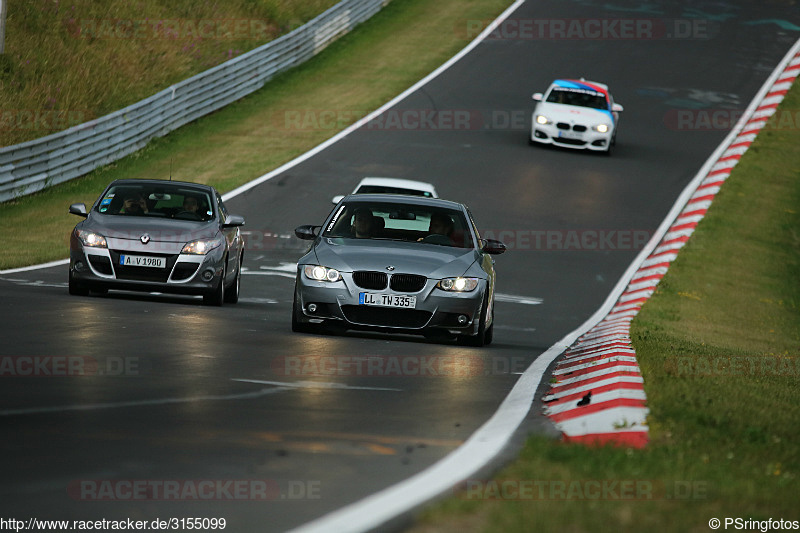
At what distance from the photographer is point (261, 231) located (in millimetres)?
24125

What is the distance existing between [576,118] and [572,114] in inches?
5.5

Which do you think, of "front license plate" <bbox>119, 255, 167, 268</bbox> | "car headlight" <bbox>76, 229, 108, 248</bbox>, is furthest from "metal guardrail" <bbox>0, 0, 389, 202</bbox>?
"front license plate" <bbox>119, 255, 167, 268</bbox>

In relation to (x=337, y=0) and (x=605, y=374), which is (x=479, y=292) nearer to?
(x=605, y=374)

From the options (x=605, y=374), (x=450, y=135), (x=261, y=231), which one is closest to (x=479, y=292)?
(x=605, y=374)

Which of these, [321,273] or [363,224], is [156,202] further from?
[321,273]

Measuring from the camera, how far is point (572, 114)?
106 feet

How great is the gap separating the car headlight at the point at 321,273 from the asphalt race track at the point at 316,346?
1.89ft

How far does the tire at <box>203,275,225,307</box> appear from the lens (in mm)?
16266

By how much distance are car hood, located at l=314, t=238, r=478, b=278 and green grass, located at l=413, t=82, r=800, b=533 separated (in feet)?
6.27

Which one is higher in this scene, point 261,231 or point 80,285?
point 80,285

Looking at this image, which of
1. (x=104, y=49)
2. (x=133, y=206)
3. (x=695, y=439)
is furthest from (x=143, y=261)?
(x=104, y=49)

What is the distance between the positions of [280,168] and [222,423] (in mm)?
22354

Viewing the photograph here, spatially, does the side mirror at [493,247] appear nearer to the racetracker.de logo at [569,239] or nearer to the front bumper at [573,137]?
the racetracker.de logo at [569,239]

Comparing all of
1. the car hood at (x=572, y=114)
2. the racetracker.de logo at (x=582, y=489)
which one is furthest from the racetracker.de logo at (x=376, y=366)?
the car hood at (x=572, y=114)
